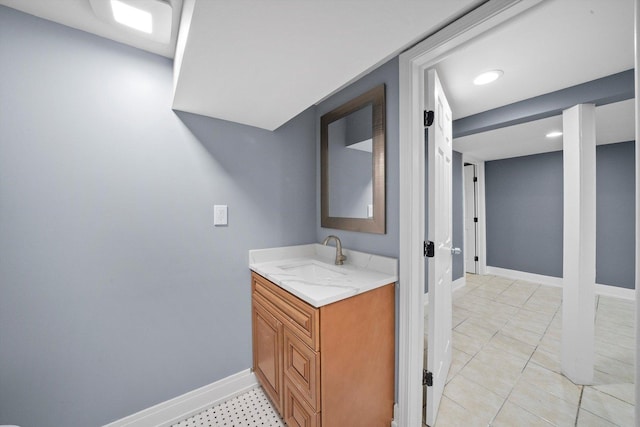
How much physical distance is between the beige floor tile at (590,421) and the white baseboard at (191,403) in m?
2.04

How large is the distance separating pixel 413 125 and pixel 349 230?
0.78 m

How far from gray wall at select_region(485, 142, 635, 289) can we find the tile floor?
93 cm

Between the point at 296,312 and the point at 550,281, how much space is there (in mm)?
4667

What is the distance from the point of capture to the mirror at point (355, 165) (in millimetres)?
1414

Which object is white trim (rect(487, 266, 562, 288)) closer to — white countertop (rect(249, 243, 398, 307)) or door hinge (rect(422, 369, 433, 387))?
door hinge (rect(422, 369, 433, 387))

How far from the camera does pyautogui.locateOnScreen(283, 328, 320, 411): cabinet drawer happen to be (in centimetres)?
101

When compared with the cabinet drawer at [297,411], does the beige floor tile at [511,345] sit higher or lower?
lower

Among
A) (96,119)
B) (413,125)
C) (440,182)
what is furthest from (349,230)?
(96,119)

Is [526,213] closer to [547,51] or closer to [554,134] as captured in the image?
[554,134]

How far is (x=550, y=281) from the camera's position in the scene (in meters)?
3.69

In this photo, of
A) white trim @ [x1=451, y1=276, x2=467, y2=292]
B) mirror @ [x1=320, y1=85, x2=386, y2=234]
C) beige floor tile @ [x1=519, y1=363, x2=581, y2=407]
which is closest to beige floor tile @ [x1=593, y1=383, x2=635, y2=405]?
beige floor tile @ [x1=519, y1=363, x2=581, y2=407]

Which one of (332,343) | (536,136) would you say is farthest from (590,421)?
(536,136)

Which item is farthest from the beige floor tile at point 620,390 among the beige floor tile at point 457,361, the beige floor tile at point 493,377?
the beige floor tile at point 457,361

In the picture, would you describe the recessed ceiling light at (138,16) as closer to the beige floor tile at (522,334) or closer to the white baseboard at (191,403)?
the white baseboard at (191,403)
